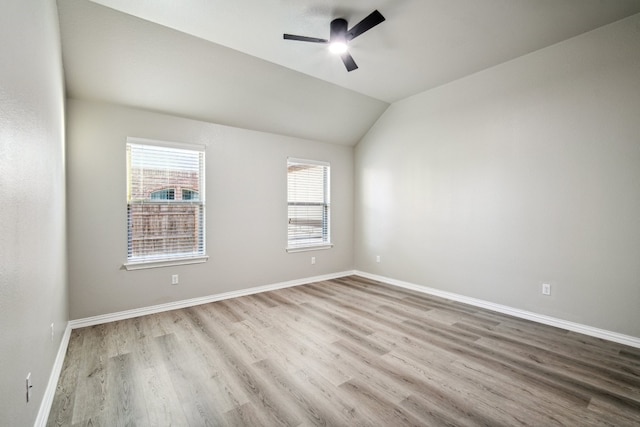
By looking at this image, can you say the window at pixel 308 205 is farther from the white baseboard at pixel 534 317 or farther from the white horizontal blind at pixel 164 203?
the white baseboard at pixel 534 317

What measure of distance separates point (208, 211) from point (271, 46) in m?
2.33

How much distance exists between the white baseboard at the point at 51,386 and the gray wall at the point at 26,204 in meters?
0.08

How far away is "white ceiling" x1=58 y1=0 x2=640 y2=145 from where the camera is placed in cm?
266

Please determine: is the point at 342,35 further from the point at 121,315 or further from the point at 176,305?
the point at 121,315

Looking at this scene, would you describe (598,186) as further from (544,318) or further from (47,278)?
(47,278)

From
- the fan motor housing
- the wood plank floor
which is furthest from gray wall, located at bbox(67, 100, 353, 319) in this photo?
the fan motor housing

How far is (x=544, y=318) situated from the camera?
3.40 meters

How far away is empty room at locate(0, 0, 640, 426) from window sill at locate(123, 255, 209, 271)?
2 cm

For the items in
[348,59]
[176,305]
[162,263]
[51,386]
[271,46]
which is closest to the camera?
[51,386]

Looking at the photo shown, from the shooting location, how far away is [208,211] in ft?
13.8

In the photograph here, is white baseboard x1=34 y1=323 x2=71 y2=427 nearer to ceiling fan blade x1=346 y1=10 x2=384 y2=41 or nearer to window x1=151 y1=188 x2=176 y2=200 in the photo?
window x1=151 y1=188 x2=176 y2=200

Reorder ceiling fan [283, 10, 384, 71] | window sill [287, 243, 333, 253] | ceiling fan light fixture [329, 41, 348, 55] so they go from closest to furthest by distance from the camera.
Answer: ceiling fan [283, 10, 384, 71] < ceiling fan light fixture [329, 41, 348, 55] < window sill [287, 243, 333, 253]

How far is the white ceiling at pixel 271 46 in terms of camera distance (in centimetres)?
266

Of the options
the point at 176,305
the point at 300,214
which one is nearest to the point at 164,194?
the point at 176,305
